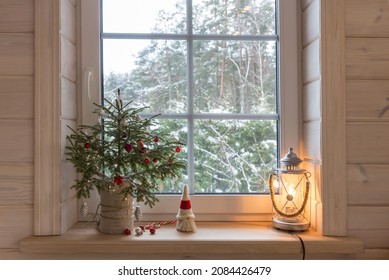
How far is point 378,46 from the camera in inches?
38.0

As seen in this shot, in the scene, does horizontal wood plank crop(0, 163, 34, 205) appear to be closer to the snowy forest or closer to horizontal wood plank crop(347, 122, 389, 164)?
the snowy forest

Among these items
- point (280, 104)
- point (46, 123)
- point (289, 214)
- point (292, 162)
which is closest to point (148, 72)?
point (46, 123)

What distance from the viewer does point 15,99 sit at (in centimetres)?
96

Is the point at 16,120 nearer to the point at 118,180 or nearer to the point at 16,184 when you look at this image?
the point at 16,184

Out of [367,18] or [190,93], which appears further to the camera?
Result: [190,93]

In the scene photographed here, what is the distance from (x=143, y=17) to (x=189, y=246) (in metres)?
0.85

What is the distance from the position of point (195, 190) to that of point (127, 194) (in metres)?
0.28

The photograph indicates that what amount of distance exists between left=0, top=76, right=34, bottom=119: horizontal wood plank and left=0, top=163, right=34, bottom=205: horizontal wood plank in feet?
0.54

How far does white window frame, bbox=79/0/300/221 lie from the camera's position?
3.65ft

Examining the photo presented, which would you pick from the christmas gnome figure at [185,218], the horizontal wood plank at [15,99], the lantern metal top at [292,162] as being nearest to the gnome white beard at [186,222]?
the christmas gnome figure at [185,218]

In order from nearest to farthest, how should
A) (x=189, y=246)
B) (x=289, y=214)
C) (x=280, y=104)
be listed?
(x=189, y=246) → (x=289, y=214) → (x=280, y=104)

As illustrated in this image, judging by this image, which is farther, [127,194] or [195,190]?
[195,190]

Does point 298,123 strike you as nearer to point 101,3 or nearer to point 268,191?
point 268,191
